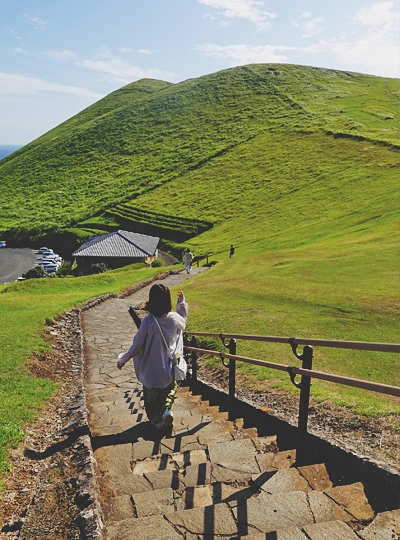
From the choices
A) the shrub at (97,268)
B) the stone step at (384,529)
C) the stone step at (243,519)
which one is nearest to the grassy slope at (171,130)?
the shrub at (97,268)

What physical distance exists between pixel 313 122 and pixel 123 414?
97190mm

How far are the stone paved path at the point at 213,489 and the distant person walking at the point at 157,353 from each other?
1.33 ft

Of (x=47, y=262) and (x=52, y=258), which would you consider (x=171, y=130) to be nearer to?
(x=52, y=258)

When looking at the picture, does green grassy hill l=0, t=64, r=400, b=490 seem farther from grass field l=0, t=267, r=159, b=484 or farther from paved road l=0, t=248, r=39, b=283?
paved road l=0, t=248, r=39, b=283

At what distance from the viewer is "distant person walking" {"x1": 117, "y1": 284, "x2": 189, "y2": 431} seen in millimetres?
5520

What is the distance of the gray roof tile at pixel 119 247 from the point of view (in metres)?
51.8

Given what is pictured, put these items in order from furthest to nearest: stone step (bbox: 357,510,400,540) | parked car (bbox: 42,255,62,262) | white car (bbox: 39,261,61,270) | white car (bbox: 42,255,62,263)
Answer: parked car (bbox: 42,255,62,262) < white car (bbox: 42,255,62,263) < white car (bbox: 39,261,61,270) < stone step (bbox: 357,510,400,540)

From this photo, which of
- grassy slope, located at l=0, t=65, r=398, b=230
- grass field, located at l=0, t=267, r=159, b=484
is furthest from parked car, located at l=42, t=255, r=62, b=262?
grass field, located at l=0, t=267, r=159, b=484

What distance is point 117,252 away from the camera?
5234 centimetres

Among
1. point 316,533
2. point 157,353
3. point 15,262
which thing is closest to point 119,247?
point 15,262

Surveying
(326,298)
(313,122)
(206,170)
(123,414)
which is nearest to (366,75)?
(313,122)

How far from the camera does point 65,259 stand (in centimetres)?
6675

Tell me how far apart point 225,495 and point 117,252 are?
49846 millimetres

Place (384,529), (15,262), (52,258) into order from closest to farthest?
(384,529) < (52,258) < (15,262)
